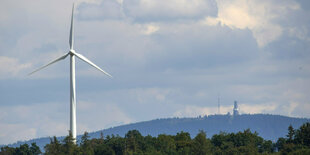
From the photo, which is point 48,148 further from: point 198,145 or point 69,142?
point 198,145

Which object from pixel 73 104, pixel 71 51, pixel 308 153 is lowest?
pixel 308 153

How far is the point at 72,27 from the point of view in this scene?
171 m

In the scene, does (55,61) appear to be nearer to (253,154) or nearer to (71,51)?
(71,51)

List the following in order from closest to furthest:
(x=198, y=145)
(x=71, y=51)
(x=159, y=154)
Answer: (x=71, y=51), (x=159, y=154), (x=198, y=145)

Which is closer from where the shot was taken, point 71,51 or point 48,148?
point 71,51

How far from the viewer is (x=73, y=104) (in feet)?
584

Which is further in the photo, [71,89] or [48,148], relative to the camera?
[48,148]

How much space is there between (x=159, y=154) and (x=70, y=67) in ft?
107

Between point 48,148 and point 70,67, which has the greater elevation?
point 70,67

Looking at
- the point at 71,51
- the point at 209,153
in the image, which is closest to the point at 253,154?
the point at 209,153

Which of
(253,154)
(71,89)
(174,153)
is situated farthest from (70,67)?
(253,154)

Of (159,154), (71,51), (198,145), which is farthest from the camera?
(198,145)

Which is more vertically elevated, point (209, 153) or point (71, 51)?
point (71, 51)

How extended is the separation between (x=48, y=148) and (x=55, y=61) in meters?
30.9
